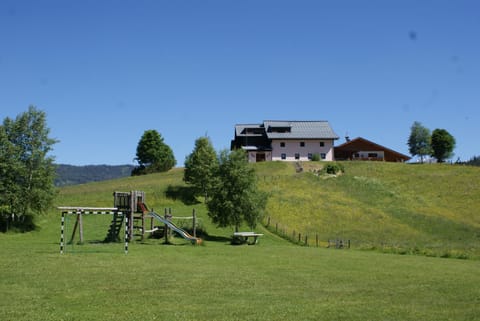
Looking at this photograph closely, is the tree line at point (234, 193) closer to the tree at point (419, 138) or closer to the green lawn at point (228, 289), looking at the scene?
the green lawn at point (228, 289)

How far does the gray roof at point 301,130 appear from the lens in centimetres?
10606

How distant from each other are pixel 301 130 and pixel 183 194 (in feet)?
160

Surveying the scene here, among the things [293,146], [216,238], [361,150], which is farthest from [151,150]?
[216,238]

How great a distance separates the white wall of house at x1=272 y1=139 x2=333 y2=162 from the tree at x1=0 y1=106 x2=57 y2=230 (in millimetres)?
61685

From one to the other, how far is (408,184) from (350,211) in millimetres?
21844

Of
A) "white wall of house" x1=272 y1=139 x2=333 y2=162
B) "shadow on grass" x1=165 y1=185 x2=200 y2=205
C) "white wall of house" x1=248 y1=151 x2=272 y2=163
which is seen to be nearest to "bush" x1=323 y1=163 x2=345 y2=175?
"white wall of house" x1=272 y1=139 x2=333 y2=162

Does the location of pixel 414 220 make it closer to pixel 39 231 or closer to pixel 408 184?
pixel 408 184

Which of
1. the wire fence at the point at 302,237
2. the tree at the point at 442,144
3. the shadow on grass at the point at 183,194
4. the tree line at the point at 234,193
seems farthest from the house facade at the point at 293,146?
the tree line at the point at 234,193

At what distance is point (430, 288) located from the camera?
1647cm

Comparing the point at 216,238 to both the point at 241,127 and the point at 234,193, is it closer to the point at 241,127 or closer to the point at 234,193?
the point at 234,193

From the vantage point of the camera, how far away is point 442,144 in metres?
134

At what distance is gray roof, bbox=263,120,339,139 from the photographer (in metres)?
106

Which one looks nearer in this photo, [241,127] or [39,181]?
[39,181]

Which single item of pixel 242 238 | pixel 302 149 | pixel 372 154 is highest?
pixel 302 149
